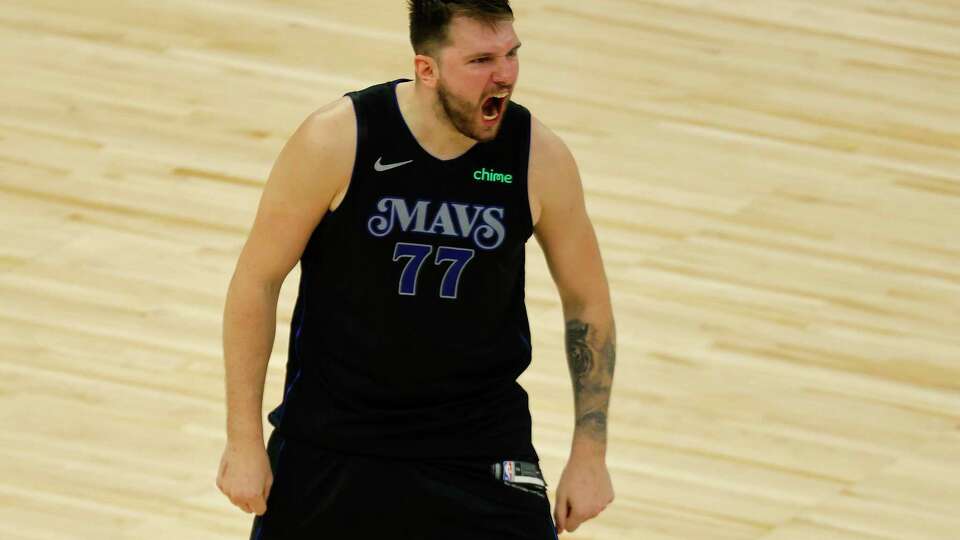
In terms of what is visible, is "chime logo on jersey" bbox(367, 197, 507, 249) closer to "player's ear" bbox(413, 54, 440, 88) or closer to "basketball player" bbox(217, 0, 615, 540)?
"basketball player" bbox(217, 0, 615, 540)

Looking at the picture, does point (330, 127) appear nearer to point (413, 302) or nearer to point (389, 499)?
point (413, 302)

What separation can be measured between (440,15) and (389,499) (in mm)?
759

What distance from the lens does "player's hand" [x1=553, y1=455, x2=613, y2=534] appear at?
10.1 ft

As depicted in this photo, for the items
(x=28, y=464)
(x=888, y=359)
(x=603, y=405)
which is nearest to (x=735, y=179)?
(x=888, y=359)

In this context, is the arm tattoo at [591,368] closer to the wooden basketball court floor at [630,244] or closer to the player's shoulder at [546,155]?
the player's shoulder at [546,155]

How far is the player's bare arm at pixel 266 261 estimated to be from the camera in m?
2.87

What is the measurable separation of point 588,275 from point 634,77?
4055mm

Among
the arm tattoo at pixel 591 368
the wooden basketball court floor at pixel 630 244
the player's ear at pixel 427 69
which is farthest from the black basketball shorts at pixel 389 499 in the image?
the wooden basketball court floor at pixel 630 244

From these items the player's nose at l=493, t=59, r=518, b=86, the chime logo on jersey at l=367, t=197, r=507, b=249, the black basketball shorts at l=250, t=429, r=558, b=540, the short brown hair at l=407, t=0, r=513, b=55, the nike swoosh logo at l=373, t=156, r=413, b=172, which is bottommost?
the black basketball shorts at l=250, t=429, r=558, b=540

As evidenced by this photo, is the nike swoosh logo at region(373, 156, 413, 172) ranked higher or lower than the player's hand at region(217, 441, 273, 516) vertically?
higher

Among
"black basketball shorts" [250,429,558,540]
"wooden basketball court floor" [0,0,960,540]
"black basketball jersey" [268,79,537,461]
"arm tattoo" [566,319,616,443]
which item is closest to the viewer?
"black basketball jersey" [268,79,537,461]

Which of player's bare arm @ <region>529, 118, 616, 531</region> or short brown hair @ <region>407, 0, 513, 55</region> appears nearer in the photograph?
short brown hair @ <region>407, 0, 513, 55</region>

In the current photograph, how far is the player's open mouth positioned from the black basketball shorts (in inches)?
22.2

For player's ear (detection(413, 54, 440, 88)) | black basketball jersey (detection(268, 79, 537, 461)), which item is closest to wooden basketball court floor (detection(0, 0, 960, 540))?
black basketball jersey (detection(268, 79, 537, 461))
